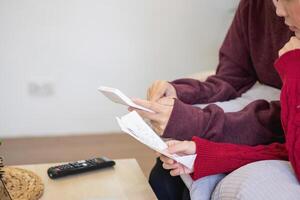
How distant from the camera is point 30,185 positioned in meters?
0.97

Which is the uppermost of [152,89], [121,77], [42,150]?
[152,89]

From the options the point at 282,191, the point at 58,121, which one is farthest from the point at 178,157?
the point at 58,121

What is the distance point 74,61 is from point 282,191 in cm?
169

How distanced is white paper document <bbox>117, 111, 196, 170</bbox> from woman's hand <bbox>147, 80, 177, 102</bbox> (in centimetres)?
23

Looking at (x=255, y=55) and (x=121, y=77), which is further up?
(x=255, y=55)

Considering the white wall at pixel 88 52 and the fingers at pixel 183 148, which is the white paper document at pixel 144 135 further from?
the white wall at pixel 88 52

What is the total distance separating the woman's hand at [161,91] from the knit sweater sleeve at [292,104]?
361 mm

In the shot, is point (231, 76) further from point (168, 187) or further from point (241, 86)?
point (168, 187)

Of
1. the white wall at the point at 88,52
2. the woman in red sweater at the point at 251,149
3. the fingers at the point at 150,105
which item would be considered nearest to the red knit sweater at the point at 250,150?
the woman in red sweater at the point at 251,149

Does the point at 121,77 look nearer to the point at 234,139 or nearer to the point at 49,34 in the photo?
the point at 49,34

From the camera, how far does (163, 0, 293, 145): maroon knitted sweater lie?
1002 mm

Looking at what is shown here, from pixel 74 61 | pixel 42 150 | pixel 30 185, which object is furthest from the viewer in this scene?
pixel 74 61

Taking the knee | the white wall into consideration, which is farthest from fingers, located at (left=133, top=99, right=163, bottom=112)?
the white wall

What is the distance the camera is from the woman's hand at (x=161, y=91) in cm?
113
